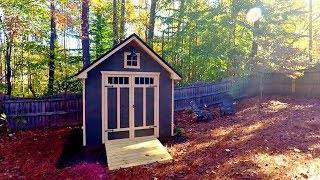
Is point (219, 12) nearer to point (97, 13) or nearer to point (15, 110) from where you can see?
point (97, 13)

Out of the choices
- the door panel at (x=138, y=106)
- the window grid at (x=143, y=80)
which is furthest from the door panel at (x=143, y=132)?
the window grid at (x=143, y=80)

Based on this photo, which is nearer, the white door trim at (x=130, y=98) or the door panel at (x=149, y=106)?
the white door trim at (x=130, y=98)

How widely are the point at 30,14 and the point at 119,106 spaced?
712cm

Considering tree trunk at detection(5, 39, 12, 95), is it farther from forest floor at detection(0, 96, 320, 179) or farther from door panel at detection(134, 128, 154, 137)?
door panel at detection(134, 128, 154, 137)

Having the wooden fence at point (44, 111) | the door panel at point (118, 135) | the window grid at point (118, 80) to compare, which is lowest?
the door panel at point (118, 135)

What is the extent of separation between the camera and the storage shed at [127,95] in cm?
797

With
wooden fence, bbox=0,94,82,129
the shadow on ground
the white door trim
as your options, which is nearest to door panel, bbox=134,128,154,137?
the white door trim

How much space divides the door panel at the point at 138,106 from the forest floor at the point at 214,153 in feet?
4.54

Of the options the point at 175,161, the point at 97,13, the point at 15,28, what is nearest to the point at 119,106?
the point at 175,161

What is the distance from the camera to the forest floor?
591cm

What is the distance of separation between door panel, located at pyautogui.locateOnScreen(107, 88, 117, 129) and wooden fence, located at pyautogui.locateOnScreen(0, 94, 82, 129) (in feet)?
10.4

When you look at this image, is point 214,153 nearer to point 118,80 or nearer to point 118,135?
point 118,135

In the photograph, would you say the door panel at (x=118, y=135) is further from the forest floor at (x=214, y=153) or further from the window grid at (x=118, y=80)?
the window grid at (x=118, y=80)

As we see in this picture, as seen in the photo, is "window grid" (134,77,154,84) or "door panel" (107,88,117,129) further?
"window grid" (134,77,154,84)
